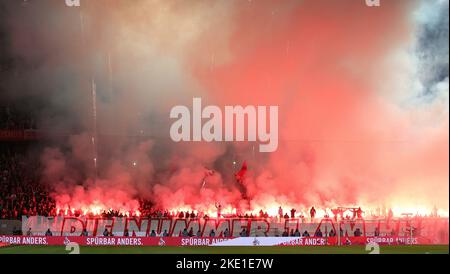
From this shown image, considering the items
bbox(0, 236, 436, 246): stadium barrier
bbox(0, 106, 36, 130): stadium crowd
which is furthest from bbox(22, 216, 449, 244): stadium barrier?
bbox(0, 106, 36, 130): stadium crowd

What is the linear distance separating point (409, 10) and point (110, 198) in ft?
38.8

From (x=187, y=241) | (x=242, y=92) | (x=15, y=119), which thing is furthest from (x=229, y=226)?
(x=15, y=119)

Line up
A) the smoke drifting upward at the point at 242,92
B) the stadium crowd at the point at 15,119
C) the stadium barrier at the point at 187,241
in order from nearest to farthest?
1. the stadium barrier at the point at 187,241
2. the smoke drifting upward at the point at 242,92
3. the stadium crowd at the point at 15,119

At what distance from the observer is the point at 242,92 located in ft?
67.7

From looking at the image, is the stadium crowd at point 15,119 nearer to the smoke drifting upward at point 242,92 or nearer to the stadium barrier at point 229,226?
the smoke drifting upward at point 242,92

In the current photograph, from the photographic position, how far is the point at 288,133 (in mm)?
21172

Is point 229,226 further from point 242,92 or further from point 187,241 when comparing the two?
point 242,92

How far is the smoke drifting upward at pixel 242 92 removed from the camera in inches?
774

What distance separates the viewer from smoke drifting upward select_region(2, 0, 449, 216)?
1966 centimetres

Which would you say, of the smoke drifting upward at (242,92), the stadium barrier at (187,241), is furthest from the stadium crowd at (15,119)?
the stadium barrier at (187,241)

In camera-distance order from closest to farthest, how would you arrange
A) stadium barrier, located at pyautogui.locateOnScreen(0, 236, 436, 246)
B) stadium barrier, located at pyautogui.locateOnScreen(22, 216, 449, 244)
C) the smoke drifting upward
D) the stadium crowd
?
stadium barrier, located at pyautogui.locateOnScreen(0, 236, 436, 246)
stadium barrier, located at pyautogui.locateOnScreen(22, 216, 449, 244)
the smoke drifting upward
the stadium crowd

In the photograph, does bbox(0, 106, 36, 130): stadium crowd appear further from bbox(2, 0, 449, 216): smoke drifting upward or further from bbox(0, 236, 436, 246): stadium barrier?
bbox(0, 236, 436, 246): stadium barrier

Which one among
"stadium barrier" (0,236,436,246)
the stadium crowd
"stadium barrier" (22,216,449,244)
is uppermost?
the stadium crowd
